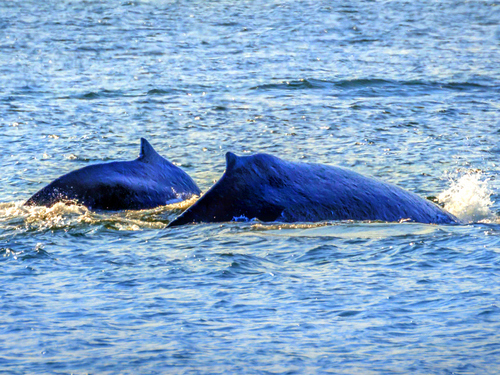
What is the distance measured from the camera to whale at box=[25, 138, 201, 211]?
9.96 meters

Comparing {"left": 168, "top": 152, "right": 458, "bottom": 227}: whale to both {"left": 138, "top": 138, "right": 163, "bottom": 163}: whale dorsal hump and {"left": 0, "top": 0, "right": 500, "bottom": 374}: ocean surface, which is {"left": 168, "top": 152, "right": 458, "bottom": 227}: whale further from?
{"left": 138, "top": 138, "right": 163, "bottom": 163}: whale dorsal hump

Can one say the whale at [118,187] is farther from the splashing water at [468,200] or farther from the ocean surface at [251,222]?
the splashing water at [468,200]

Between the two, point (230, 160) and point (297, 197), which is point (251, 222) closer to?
point (297, 197)

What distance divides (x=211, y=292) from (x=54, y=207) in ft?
10.1

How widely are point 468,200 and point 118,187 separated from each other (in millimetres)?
4472

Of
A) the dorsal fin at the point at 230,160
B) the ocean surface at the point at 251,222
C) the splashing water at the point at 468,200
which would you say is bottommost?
the splashing water at the point at 468,200

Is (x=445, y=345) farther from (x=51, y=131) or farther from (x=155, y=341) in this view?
(x=51, y=131)

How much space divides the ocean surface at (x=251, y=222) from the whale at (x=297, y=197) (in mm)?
156

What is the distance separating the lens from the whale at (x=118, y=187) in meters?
9.96

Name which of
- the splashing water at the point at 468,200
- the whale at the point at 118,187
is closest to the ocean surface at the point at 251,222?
the splashing water at the point at 468,200

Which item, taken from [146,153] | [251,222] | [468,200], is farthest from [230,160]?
[468,200]

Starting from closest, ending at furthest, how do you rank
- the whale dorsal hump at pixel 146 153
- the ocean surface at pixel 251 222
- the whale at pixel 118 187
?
the ocean surface at pixel 251 222 → the whale at pixel 118 187 → the whale dorsal hump at pixel 146 153

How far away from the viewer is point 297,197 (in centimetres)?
902

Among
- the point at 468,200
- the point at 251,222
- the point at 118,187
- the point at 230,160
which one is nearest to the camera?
the point at 230,160
